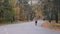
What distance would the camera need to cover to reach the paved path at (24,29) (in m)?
1.58

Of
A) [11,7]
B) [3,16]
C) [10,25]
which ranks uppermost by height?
[11,7]

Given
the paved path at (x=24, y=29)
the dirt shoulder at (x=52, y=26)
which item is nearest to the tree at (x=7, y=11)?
the paved path at (x=24, y=29)

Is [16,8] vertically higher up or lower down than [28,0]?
lower down

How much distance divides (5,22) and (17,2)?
12.2 inches

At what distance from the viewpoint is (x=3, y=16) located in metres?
1.60

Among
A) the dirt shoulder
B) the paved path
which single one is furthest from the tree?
the dirt shoulder

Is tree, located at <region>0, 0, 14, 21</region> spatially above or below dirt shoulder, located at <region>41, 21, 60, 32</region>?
above

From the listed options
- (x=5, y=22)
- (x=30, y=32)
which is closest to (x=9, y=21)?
(x=5, y=22)

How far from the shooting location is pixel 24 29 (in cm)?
162

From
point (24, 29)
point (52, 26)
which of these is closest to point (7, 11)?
point (24, 29)

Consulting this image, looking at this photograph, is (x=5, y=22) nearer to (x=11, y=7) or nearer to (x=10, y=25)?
(x=10, y=25)

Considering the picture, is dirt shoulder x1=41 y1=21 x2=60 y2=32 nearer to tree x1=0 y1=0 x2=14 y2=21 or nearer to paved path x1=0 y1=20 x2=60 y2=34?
paved path x1=0 y1=20 x2=60 y2=34

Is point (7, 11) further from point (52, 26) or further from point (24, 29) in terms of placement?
point (52, 26)

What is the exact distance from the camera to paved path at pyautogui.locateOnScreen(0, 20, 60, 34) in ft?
5.18
